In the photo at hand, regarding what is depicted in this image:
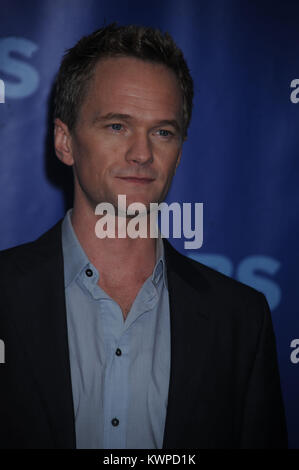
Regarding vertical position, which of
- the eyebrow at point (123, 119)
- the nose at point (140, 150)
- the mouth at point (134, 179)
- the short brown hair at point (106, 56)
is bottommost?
the mouth at point (134, 179)

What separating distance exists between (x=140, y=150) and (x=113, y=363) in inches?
30.9

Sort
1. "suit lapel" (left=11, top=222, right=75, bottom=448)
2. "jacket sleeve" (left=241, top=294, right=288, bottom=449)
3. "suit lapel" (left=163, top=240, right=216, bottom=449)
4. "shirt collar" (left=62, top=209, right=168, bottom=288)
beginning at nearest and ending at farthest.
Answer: "suit lapel" (left=11, top=222, right=75, bottom=448) < "suit lapel" (left=163, top=240, right=216, bottom=449) < "shirt collar" (left=62, top=209, right=168, bottom=288) < "jacket sleeve" (left=241, top=294, right=288, bottom=449)

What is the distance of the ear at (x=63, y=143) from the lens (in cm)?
192

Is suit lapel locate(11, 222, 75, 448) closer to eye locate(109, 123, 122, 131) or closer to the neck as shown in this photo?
the neck

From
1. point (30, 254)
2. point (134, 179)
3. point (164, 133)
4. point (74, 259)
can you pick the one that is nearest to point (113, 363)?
point (74, 259)

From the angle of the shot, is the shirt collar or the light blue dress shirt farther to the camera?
the shirt collar

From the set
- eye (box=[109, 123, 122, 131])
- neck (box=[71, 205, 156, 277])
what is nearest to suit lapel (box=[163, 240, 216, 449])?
neck (box=[71, 205, 156, 277])

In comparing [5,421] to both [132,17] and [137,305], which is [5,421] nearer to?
[137,305]

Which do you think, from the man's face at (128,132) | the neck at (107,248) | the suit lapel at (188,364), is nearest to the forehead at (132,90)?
the man's face at (128,132)

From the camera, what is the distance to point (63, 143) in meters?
1.94

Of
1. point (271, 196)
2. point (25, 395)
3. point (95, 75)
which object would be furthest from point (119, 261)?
point (271, 196)

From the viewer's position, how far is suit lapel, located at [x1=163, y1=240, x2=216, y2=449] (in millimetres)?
1685

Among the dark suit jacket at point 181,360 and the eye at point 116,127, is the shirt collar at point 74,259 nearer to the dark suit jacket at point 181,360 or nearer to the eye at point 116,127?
the dark suit jacket at point 181,360

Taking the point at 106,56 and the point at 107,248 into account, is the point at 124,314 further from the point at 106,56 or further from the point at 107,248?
the point at 106,56
